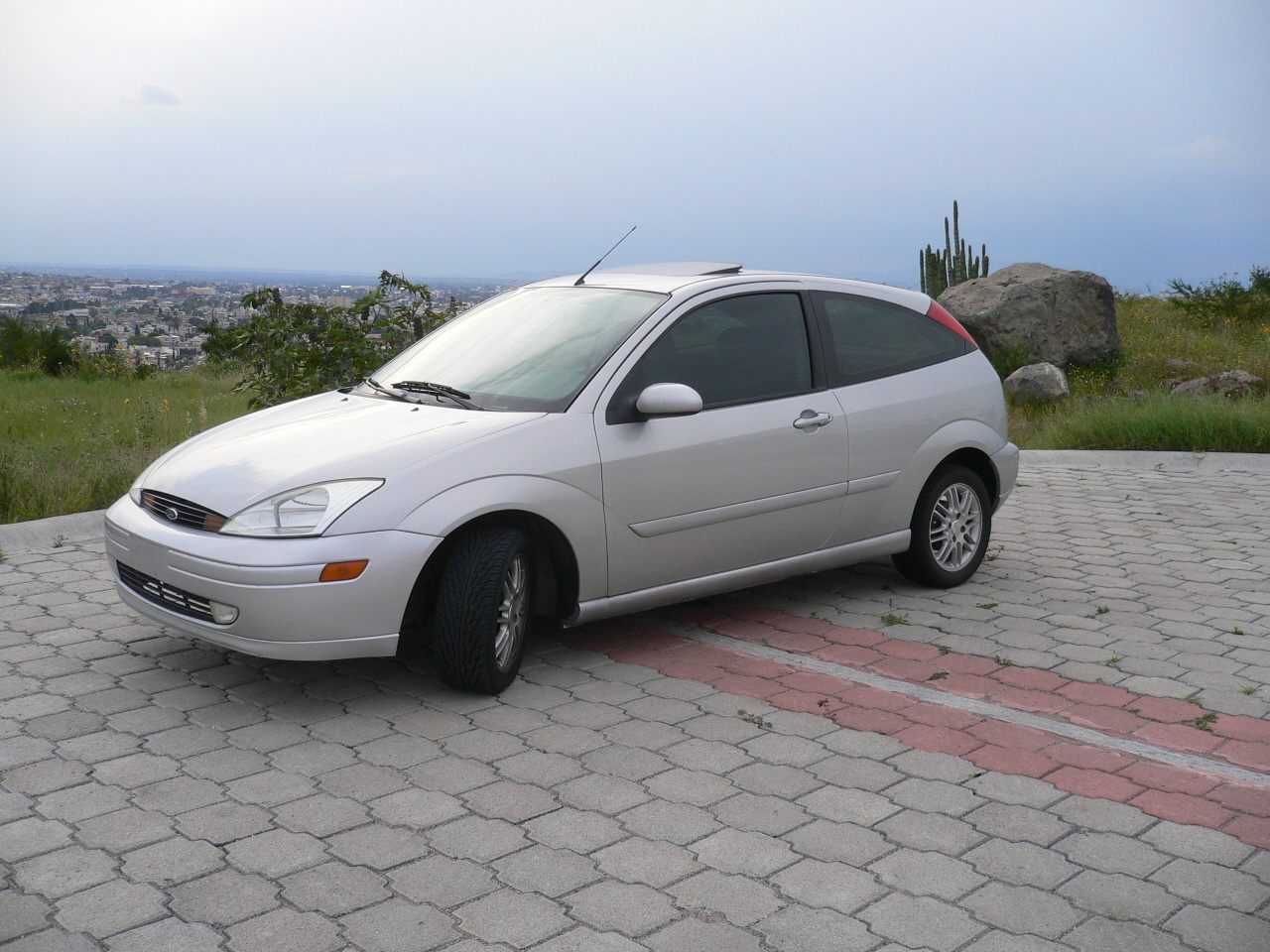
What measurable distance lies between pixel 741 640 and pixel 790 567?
1.48 feet

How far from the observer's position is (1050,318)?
16.9 m

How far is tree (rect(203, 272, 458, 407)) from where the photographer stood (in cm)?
978

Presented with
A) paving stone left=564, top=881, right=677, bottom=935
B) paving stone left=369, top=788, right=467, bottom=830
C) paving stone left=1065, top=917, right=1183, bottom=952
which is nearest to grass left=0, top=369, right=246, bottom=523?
paving stone left=369, top=788, right=467, bottom=830

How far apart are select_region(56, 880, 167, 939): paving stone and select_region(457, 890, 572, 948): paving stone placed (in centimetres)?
85

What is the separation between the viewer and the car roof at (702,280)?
5.71 m

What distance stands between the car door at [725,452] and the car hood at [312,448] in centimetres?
56

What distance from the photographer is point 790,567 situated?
586 centimetres

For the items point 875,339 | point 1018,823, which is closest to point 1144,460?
point 875,339

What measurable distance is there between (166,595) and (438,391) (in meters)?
1.47

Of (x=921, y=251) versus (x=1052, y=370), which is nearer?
(x=1052, y=370)

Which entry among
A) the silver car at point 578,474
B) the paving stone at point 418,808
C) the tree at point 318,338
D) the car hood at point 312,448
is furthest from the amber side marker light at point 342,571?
the tree at point 318,338

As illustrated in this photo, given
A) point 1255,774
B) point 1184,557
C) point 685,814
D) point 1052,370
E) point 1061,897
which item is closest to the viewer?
point 1061,897

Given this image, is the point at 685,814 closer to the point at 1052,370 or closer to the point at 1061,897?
the point at 1061,897

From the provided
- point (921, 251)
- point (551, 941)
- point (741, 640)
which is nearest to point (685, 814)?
point (551, 941)
